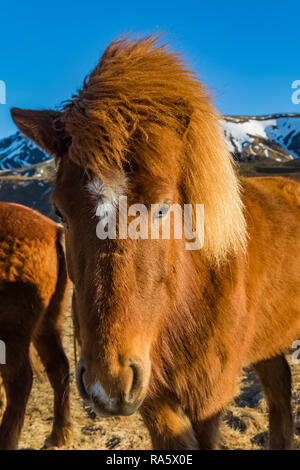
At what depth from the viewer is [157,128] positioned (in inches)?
55.4

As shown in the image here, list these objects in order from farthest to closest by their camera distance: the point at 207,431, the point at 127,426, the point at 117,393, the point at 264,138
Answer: the point at 264,138, the point at 127,426, the point at 207,431, the point at 117,393

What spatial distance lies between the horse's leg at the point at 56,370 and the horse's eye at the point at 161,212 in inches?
93.6

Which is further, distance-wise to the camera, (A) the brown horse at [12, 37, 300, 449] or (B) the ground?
(B) the ground

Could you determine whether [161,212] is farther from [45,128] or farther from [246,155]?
[246,155]

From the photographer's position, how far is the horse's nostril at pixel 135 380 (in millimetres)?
1223

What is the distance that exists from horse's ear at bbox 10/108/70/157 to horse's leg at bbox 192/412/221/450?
1622mm

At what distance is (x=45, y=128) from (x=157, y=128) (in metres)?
0.61

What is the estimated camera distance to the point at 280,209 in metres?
2.27

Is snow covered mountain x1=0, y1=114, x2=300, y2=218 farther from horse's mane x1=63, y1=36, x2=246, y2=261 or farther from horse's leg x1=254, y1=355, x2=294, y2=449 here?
horse's mane x1=63, y1=36, x2=246, y2=261

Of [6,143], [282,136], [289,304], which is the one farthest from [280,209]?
[6,143]

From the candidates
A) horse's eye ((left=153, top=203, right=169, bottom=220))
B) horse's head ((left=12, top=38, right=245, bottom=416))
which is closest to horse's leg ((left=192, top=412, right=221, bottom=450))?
horse's head ((left=12, top=38, right=245, bottom=416))

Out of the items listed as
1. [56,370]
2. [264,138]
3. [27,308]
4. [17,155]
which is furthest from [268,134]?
[17,155]

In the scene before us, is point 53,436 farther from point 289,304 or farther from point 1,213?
point 289,304

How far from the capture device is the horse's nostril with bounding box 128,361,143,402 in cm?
122
